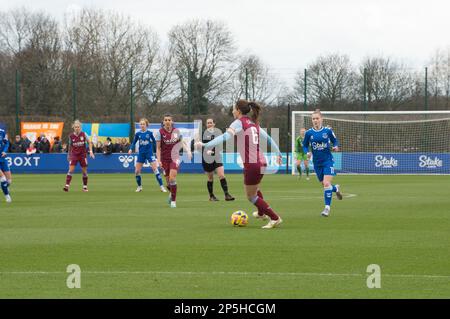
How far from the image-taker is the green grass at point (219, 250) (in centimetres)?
863

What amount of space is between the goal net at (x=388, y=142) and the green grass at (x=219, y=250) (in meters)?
21.9

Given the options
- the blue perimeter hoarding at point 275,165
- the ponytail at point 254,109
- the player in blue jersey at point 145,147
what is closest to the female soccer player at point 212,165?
the player in blue jersey at point 145,147

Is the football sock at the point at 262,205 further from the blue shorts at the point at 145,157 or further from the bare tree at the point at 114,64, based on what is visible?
the bare tree at the point at 114,64

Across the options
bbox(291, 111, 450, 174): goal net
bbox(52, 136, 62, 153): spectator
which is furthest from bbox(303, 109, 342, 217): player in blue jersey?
bbox(52, 136, 62, 153): spectator

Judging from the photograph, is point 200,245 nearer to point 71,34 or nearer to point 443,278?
point 443,278

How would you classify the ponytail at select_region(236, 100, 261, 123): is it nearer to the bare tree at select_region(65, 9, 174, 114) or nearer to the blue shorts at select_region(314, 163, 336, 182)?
the blue shorts at select_region(314, 163, 336, 182)

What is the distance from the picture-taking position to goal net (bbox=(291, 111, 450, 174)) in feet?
138

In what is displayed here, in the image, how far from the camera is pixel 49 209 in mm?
19484

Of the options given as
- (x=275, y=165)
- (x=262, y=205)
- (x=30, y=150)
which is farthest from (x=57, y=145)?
(x=262, y=205)

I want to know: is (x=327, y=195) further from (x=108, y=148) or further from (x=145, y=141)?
(x=108, y=148)

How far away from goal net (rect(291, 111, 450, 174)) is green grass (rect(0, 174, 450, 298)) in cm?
2185

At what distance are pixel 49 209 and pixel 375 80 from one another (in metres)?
35.0

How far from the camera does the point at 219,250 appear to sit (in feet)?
38.3
